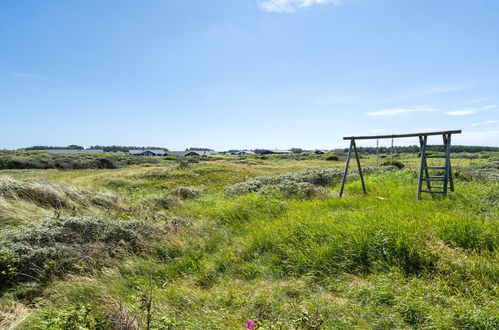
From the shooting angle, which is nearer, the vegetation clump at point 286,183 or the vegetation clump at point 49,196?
the vegetation clump at point 49,196

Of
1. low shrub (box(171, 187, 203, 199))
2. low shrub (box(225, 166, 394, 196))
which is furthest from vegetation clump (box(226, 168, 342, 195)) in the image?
low shrub (box(171, 187, 203, 199))

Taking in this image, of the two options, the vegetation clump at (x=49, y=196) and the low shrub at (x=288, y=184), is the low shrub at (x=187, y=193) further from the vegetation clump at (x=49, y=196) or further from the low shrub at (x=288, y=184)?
the vegetation clump at (x=49, y=196)

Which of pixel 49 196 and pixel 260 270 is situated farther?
pixel 49 196

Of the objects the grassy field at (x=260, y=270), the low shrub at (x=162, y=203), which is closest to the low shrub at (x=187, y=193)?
the low shrub at (x=162, y=203)

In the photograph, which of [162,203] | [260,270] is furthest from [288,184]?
[260,270]

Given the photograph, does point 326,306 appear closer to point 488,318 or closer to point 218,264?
point 488,318

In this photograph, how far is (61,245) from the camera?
4.77m

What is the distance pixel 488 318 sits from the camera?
2420mm

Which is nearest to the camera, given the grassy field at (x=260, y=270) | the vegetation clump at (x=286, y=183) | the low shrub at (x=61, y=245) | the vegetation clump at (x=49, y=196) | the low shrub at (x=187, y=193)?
the grassy field at (x=260, y=270)

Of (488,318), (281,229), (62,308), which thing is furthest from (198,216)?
(488,318)

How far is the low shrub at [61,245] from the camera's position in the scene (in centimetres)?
420

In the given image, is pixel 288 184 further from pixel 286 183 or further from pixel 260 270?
pixel 260 270

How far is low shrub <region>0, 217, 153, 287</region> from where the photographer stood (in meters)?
4.20

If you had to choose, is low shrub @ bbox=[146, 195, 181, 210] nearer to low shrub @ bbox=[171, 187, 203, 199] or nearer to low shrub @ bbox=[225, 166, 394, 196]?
low shrub @ bbox=[171, 187, 203, 199]
